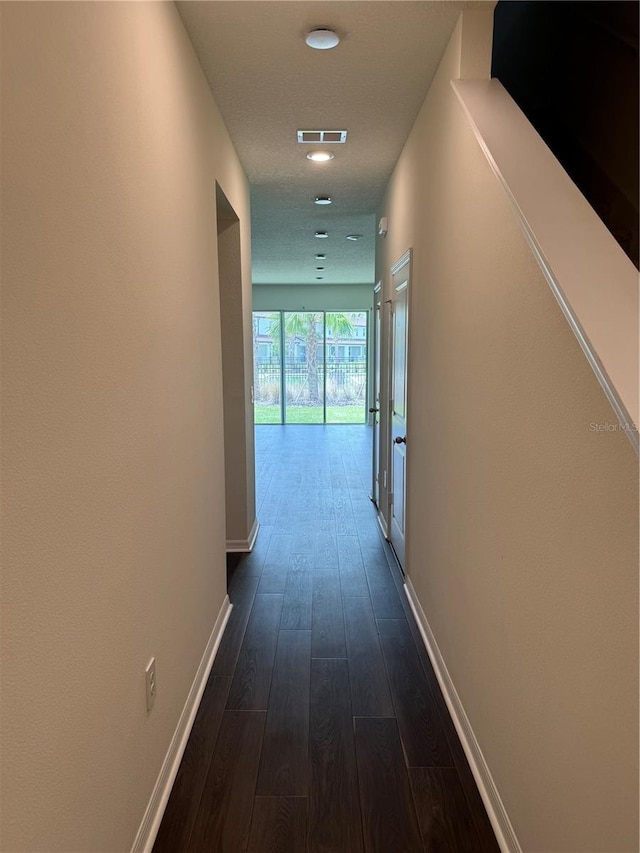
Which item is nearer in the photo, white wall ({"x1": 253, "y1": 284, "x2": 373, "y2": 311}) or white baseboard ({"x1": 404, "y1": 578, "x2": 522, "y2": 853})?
white baseboard ({"x1": 404, "y1": 578, "x2": 522, "y2": 853})

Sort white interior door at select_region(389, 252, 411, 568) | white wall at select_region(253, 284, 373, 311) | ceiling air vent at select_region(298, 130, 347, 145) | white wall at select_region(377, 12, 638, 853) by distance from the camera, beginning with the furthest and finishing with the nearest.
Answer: white wall at select_region(253, 284, 373, 311), white interior door at select_region(389, 252, 411, 568), ceiling air vent at select_region(298, 130, 347, 145), white wall at select_region(377, 12, 638, 853)

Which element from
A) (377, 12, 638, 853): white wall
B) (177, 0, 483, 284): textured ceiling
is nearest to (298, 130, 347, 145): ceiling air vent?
(177, 0, 483, 284): textured ceiling

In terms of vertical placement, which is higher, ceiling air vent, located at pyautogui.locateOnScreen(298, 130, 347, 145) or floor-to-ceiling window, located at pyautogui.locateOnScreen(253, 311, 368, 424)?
ceiling air vent, located at pyautogui.locateOnScreen(298, 130, 347, 145)

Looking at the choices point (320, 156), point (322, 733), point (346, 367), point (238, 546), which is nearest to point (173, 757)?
point (322, 733)

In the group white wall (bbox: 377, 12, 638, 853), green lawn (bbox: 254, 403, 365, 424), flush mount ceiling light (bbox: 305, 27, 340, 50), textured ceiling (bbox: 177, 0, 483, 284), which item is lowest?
green lawn (bbox: 254, 403, 365, 424)

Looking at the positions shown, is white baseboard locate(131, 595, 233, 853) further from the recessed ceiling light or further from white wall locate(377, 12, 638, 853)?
the recessed ceiling light

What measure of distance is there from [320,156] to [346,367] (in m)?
7.51

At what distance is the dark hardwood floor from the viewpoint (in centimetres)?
170

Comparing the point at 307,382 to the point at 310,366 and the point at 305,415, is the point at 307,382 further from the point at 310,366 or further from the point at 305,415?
the point at 305,415

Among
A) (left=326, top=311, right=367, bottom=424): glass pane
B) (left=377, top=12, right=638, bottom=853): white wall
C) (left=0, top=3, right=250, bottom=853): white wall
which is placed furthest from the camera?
(left=326, top=311, right=367, bottom=424): glass pane

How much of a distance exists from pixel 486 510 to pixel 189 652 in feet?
4.26

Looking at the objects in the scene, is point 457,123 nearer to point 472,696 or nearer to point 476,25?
point 476,25

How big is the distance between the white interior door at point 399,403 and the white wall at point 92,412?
5.59 feet

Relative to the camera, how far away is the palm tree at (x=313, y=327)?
10883 mm
